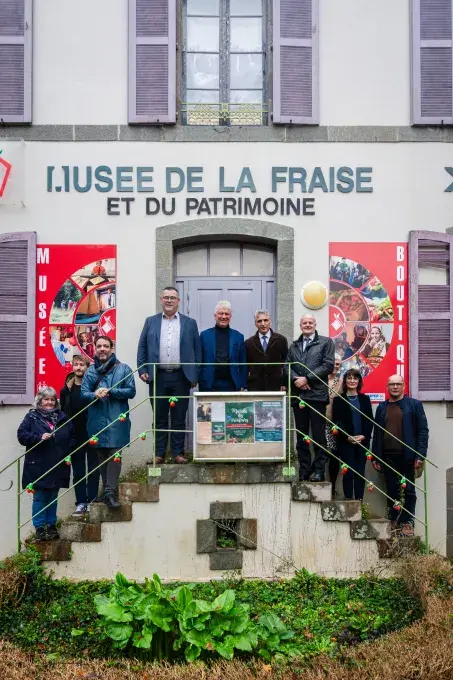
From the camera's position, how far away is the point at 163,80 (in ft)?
34.4

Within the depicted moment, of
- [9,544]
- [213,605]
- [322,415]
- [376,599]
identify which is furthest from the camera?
[9,544]

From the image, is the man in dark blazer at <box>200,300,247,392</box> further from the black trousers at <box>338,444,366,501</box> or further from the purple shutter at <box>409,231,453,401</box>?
the purple shutter at <box>409,231,453,401</box>

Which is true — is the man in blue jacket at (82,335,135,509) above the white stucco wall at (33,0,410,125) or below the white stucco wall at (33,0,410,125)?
below

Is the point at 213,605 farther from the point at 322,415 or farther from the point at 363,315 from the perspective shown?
the point at 363,315

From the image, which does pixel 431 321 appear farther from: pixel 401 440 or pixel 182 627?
pixel 182 627

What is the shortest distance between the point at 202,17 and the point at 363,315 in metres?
3.73

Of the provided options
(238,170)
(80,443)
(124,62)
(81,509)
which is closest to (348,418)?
(80,443)

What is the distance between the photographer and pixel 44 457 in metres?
9.15

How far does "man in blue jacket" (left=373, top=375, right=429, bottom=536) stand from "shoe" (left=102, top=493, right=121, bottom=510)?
104 inches

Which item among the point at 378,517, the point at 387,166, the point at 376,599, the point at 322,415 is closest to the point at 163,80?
the point at 387,166

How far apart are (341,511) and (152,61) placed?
5.12 metres

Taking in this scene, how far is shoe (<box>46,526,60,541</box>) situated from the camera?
9.06m

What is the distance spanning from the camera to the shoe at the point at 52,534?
9.06 m

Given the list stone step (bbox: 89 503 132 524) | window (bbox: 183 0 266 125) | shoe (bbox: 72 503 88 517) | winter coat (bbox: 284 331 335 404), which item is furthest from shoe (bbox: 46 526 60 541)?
window (bbox: 183 0 266 125)
